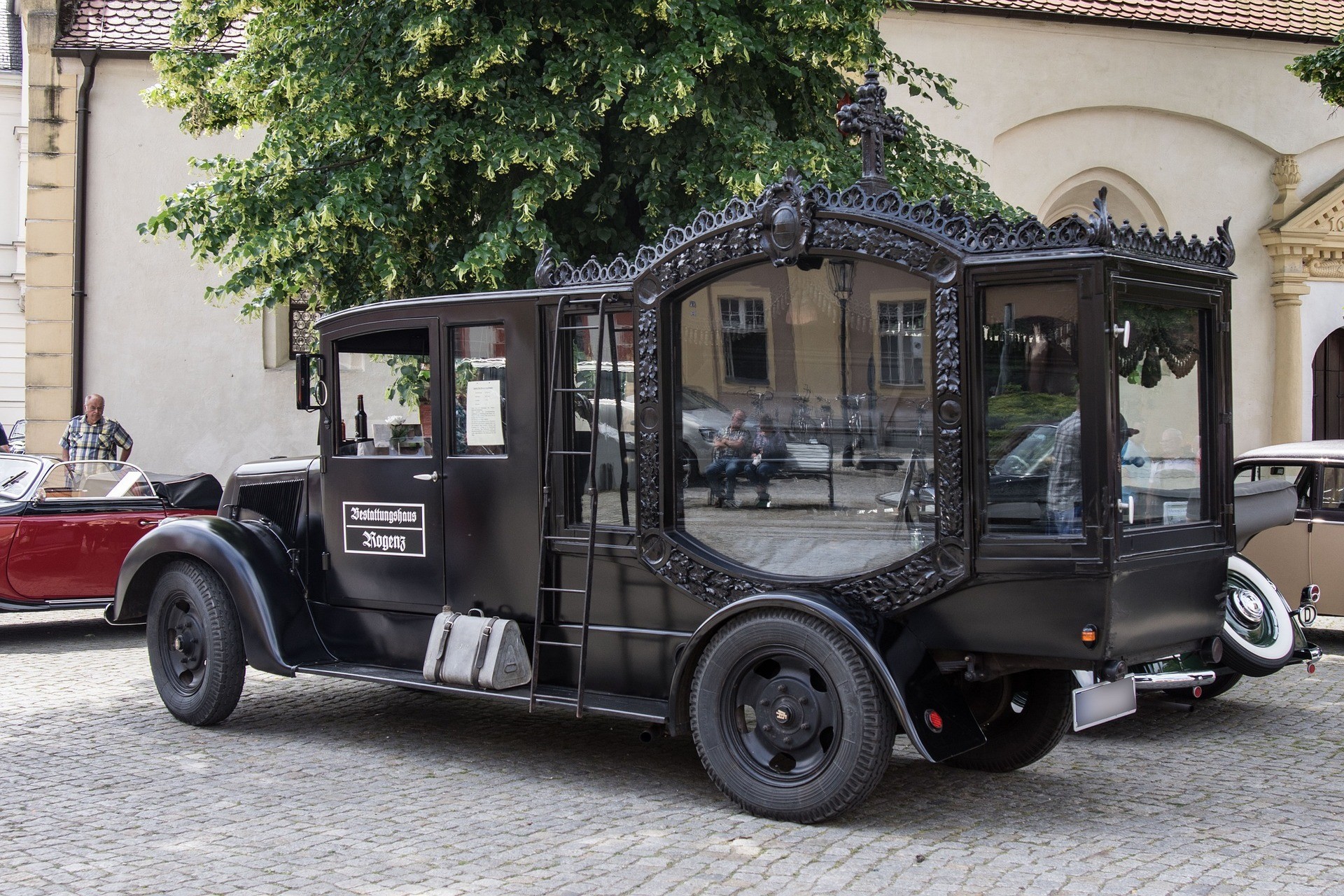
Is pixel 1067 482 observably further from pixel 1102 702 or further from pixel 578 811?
pixel 578 811

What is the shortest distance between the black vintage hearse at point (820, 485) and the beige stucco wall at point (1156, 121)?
12.5 meters

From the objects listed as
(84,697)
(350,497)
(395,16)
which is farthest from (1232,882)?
(395,16)

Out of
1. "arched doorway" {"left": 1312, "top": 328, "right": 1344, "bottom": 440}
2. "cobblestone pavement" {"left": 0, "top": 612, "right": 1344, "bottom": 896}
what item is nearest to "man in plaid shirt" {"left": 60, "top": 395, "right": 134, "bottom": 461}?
"cobblestone pavement" {"left": 0, "top": 612, "right": 1344, "bottom": 896}

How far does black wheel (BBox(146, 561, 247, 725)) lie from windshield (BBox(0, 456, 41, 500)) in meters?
3.82

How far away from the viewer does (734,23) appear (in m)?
10.7

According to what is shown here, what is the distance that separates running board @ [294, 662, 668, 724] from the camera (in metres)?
5.99

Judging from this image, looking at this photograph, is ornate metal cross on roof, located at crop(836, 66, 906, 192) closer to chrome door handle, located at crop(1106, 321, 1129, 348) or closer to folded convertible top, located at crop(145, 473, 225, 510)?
chrome door handle, located at crop(1106, 321, 1129, 348)

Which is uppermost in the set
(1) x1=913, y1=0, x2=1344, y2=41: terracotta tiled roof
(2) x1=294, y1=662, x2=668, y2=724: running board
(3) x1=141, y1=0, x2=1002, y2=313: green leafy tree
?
(1) x1=913, y1=0, x2=1344, y2=41: terracotta tiled roof

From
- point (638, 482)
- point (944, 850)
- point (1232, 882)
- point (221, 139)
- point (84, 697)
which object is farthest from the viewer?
point (221, 139)

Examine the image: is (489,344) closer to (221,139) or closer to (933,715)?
(933,715)

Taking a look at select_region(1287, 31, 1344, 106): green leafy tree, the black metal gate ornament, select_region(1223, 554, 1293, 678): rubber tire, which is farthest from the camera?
select_region(1287, 31, 1344, 106): green leafy tree

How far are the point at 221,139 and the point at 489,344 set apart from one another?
12.5 metres

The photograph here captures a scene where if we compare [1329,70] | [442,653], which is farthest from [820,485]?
[1329,70]

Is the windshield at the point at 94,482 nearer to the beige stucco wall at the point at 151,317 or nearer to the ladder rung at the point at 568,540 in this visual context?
the ladder rung at the point at 568,540
